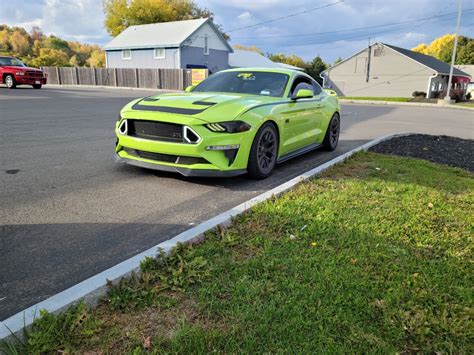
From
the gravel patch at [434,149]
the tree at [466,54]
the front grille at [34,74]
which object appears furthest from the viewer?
the tree at [466,54]

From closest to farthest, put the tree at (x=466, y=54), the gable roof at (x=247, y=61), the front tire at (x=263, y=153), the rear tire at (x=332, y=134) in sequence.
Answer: the front tire at (x=263, y=153) < the rear tire at (x=332, y=134) < the gable roof at (x=247, y=61) < the tree at (x=466, y=54)

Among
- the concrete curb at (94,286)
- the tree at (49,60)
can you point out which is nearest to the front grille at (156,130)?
the concrete curb at (94,286)

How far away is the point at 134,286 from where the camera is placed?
2.53 metres

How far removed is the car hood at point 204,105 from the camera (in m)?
4.69

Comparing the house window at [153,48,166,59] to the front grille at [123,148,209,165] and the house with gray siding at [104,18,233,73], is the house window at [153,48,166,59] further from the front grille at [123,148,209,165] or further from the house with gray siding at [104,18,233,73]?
the front grille at [123,148,209,165]

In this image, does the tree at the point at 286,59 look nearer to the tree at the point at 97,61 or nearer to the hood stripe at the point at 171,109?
the tree at the point at 97,61

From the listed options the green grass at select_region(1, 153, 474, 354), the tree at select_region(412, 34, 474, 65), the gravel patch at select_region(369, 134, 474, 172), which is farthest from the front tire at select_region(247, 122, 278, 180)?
the tree at select_region(412, 34, 474, 65)

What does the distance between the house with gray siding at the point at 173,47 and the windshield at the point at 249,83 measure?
3325 cm

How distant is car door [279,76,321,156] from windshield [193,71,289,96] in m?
0.25

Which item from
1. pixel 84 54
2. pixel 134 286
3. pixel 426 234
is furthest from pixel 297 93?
pixel 84 54

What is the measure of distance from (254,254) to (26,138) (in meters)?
6.47

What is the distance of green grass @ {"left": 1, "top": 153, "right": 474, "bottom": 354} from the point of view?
211 centimetres

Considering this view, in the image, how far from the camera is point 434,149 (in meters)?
8.06

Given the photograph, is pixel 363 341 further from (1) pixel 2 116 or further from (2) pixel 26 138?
(1) pixel 2 116
